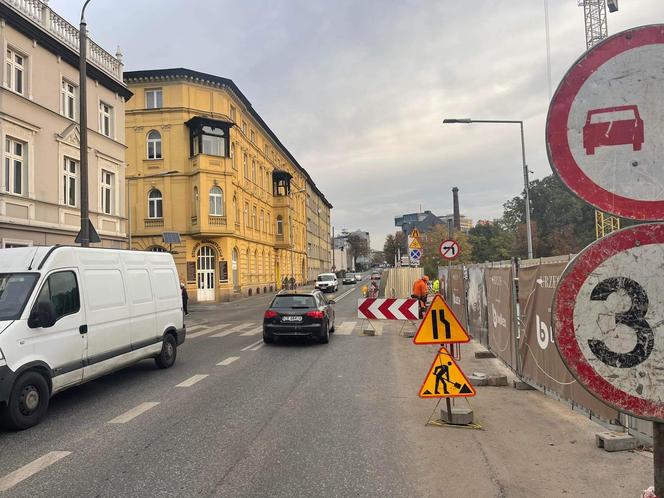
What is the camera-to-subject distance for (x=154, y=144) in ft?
124

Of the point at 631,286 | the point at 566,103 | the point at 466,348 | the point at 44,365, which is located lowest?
the point at 466,348

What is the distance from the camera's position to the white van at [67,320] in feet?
19.8

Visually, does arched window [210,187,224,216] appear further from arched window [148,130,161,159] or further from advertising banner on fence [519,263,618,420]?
advertising banner on fence [519,263,618,420]

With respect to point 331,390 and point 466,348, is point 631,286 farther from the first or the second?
point 466,348

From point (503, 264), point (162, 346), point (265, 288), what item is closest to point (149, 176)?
point (265, 288)

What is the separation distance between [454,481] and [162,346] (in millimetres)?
7115

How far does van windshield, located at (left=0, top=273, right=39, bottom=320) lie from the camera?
247 inches

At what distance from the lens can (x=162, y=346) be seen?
32.2 feet

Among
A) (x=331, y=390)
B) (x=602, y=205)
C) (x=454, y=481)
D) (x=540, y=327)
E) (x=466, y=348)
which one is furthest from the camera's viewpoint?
(x=466, y=348)

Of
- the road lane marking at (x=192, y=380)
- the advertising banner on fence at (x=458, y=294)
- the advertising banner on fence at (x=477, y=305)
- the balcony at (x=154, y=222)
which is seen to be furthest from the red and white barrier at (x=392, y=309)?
the balcony at (x=154, y=222)

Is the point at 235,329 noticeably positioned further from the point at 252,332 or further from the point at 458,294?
the point at 458,294

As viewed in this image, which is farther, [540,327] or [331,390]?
[331,390]

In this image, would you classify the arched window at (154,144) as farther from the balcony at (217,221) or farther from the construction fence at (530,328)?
the construction fence at (530,328)

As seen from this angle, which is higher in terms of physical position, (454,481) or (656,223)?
(656,223)
